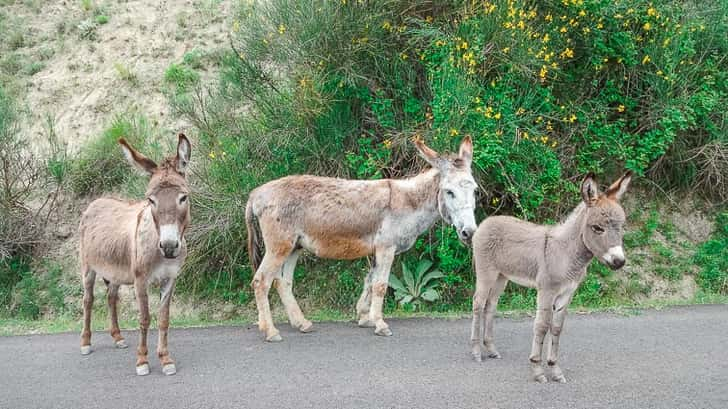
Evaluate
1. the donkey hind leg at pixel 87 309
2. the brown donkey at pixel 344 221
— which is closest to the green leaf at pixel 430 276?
the brown donkey at pixel 344 221

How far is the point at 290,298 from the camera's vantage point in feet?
23.7

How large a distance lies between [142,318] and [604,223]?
434 centimetres

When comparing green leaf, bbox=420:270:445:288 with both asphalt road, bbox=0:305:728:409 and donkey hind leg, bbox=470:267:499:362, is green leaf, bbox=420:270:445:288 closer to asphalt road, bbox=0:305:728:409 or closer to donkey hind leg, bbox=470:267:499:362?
asphalt road, bbox=0:305:728:409

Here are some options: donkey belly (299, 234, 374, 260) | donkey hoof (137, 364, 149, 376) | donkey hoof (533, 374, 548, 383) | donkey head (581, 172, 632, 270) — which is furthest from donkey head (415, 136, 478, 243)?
donkey hoof (137, 364, 149, 376)

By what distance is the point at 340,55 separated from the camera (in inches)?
352

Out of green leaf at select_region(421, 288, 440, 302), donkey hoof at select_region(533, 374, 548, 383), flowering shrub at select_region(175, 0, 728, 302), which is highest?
flowering shrub at select_region(175, 0, 728, 302)

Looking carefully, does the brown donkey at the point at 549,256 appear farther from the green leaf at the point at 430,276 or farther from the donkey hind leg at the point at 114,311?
the donkey hind leg at the point at 114,311

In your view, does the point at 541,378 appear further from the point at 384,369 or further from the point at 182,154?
the point at 182,154

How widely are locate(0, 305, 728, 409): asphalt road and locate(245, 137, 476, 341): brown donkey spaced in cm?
58

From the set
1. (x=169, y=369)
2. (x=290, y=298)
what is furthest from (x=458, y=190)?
(x=169, y=369)

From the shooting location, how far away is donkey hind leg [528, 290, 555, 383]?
500 cm

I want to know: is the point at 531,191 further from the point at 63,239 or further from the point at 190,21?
the point at 190,21

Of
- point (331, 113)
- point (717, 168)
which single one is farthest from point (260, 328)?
point (717, 168)

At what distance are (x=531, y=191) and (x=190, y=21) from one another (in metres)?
11.9
